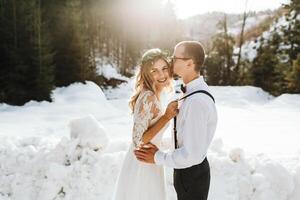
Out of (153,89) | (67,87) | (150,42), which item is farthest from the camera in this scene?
(150,42)

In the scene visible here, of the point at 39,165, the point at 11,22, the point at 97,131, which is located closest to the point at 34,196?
the point at 39,165

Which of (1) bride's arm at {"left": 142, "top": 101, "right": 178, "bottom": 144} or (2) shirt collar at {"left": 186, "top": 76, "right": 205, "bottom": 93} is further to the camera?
(1) bride's arm at {"left": 142, "top": 101, "right": 178, "bottom": 144}

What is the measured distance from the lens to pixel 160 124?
3.13 meters

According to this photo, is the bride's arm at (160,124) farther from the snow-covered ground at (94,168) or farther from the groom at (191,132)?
the snow-covered ground at (94,168)

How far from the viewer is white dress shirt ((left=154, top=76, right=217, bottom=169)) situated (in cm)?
260

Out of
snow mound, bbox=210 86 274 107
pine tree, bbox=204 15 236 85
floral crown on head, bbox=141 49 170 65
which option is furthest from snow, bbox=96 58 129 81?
floral crown on head, bbox=141 49 170 65

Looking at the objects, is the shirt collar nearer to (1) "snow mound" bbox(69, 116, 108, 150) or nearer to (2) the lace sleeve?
(2) the lace sleeve

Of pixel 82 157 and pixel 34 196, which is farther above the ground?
pixel 82 157

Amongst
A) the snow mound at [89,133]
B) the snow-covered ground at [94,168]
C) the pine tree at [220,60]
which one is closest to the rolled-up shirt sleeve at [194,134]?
the snow-covered ground at [94,168]

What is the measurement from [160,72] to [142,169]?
0.92 m

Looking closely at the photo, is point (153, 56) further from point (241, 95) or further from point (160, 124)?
point (241, 95)

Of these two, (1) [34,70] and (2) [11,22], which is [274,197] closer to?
(1) [34,70]

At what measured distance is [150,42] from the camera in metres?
48.0

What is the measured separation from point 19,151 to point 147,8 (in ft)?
132
